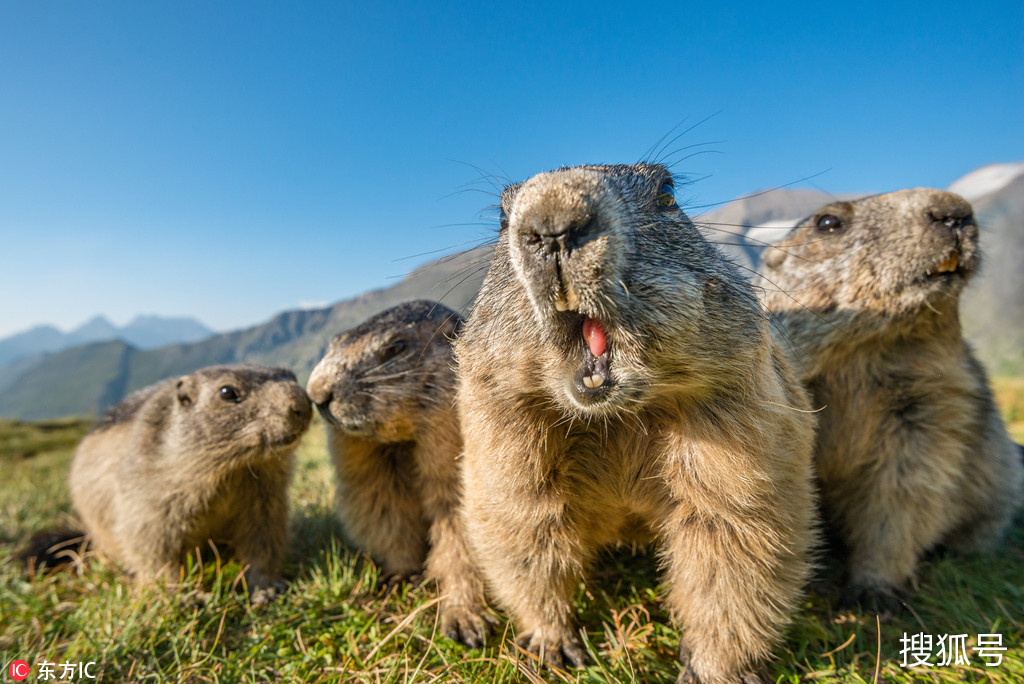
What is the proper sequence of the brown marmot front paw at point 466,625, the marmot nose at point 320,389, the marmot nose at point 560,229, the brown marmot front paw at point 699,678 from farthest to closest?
the marmot nose at point 320,389 → the brown marmot front paw at point 466,625 → the brown marmot front paw at point 699,678 → the marmot nose at point 560,229

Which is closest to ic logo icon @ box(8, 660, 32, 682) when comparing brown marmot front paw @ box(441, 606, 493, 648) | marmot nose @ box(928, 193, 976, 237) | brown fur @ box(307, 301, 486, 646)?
brown fur @ box(307, 301, 486, 646)

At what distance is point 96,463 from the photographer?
559cm

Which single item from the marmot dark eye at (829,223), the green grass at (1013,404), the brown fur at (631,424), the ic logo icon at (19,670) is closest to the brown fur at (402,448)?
the brown fur at (631,424)

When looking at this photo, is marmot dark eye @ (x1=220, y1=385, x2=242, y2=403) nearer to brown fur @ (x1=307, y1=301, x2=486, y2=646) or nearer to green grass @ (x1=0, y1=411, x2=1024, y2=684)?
brown fur @ (x1=307, y1=301, x2=486, y2=646)

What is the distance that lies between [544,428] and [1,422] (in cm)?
2510

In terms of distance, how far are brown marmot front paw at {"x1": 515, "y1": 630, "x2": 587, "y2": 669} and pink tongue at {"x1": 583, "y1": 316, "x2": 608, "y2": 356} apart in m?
2.02

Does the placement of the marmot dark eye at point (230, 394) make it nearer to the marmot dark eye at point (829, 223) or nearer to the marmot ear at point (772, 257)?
the marmot ear at point (772, 257)

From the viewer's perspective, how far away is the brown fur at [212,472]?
4535mm

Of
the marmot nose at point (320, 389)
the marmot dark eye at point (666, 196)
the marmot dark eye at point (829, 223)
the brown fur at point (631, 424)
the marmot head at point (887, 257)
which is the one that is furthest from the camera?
the marmot dark eye at point (829, 223)

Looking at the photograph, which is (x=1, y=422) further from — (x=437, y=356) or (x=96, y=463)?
(x=437, y=356)

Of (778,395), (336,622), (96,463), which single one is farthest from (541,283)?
(96,463)

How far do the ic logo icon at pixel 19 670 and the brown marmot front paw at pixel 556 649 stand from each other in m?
3.02

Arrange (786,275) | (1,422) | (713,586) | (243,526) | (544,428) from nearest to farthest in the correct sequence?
(544,428)
(713,586)
(786,275)
(243,526)
(1,422)

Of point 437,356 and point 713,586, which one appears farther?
point 437,356
